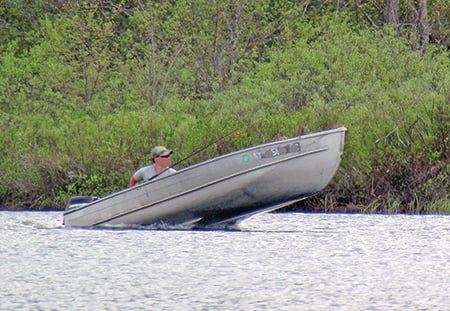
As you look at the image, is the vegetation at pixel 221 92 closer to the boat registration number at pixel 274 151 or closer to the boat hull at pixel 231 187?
the boat hull at pixel 231 187

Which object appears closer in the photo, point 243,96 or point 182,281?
point 182,281

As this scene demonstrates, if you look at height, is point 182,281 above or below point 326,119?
below

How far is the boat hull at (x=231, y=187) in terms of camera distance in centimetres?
2003

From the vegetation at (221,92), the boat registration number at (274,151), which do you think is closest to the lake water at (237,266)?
the boat registration number at (274,151)

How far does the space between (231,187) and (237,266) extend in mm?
4140

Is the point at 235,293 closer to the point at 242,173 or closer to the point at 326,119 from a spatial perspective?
the point at 242,173

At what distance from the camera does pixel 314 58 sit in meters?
33.2

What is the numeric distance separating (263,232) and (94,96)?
14.7 metres

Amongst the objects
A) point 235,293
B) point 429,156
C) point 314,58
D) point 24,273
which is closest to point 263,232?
point 429,156

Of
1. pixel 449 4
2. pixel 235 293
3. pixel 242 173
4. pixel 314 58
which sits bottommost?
pixel 235 293

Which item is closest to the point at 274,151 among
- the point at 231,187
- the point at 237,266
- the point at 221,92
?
the point at 231,187

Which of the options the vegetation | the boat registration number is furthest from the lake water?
the vegetation

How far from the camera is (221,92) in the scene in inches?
1362

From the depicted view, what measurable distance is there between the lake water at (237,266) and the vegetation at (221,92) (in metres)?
1.90
